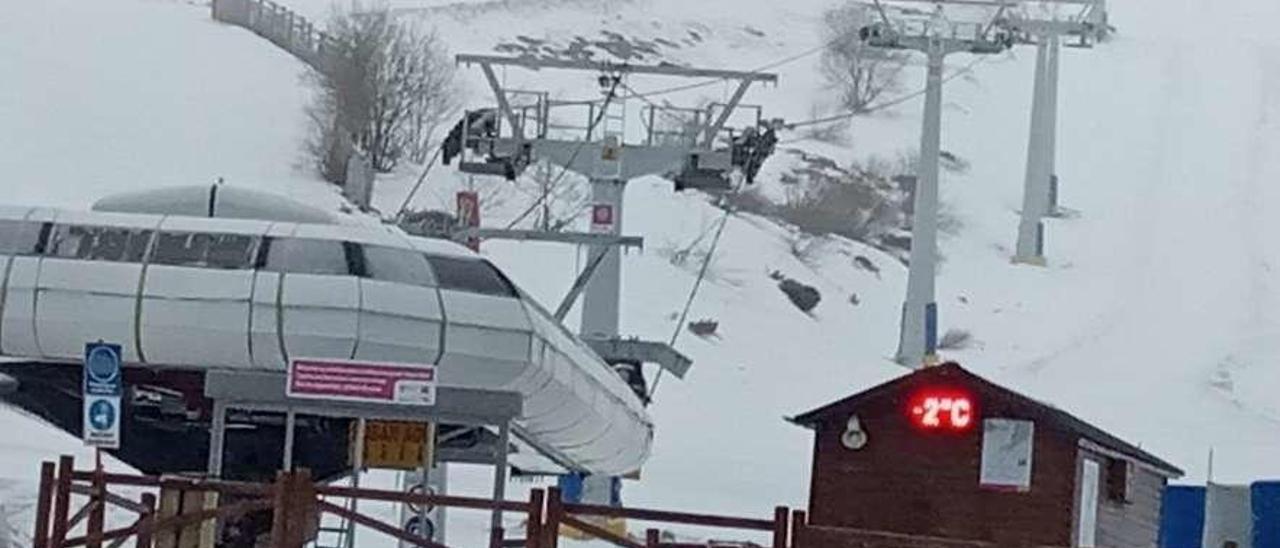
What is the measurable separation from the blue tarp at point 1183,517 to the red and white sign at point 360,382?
12976 mm

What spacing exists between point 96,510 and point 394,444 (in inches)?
125

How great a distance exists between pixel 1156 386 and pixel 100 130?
22981mm

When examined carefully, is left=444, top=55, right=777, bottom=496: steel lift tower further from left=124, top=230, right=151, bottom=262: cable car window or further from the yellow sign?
left=124, top=230, right=151, bottom=262: cable car window

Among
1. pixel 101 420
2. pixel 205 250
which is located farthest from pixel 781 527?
pixel 205 250

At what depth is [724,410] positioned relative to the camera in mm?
46562

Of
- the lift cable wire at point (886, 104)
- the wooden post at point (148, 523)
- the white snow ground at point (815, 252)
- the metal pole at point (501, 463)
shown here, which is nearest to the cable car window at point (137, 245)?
the wooden post at point (148, 523)

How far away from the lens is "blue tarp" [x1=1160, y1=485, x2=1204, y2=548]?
90.5ft

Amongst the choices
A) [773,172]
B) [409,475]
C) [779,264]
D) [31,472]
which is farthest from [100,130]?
[409,475]

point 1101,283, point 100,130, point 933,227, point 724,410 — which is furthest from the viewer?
point 1101,283

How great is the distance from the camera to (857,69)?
9125 cm

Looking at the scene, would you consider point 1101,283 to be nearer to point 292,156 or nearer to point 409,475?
point 292,156

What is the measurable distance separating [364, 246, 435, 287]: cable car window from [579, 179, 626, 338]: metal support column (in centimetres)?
1426

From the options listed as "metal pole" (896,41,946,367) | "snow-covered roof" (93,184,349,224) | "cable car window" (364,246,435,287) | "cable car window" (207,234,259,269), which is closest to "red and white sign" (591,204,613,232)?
"snow-covered roof" (93,184,349,224)

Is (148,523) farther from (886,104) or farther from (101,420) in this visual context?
(886,104)
